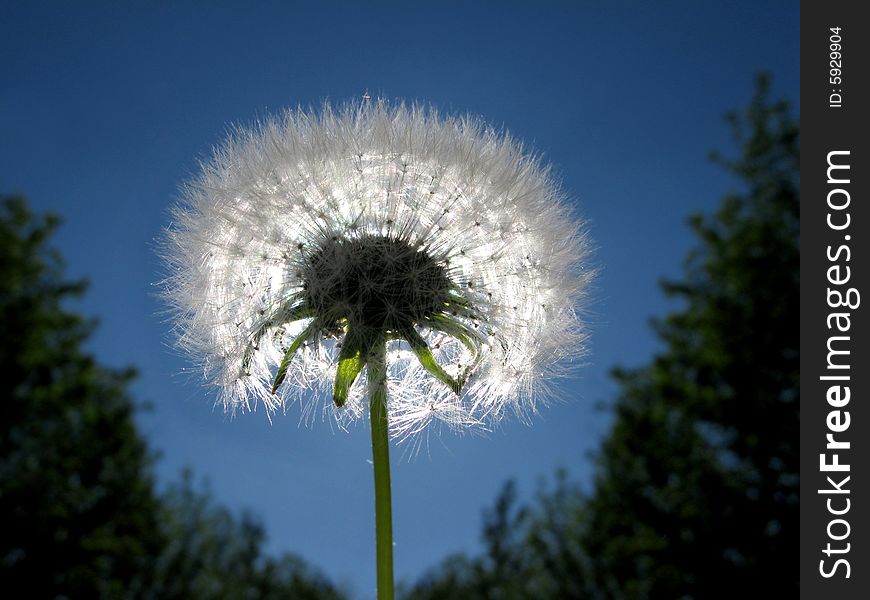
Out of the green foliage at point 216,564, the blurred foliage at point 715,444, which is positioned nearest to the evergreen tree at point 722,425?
the blurred foliage at point 715,444

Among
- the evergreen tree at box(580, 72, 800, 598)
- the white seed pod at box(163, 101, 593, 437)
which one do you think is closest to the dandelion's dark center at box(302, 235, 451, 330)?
the white seed pod at box(163, 101, 593, 437)

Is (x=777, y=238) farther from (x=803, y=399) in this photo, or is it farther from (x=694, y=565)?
(x=803, y=399)

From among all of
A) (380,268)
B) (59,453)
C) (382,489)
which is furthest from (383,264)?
(59,453)

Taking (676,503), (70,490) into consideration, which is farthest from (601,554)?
(70,490)

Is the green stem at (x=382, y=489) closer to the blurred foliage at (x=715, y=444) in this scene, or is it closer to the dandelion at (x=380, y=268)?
the dandelion at (x=380, y=268)

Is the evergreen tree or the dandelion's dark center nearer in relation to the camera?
the dandelion's dark center

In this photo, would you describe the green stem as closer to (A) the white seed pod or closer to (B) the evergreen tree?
(A) the white seed pod
